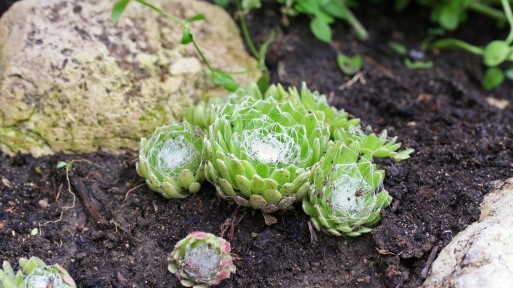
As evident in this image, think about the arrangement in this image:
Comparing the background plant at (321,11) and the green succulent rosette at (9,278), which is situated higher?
the background plant at (321,11)

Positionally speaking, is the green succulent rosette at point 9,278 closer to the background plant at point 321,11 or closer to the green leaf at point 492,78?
the background plant at point 321,11

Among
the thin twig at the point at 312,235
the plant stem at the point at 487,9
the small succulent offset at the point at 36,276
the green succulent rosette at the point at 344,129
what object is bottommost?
the small succulent offset at the point at 36,276

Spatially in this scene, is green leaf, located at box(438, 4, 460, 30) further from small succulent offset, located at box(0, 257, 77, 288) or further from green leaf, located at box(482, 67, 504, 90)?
small succulent offset, located at box(0, 257, 77, 288)

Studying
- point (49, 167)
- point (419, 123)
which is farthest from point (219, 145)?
point (419, 123)

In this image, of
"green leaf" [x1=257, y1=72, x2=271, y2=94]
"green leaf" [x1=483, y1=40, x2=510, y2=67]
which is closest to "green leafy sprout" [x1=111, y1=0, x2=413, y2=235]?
"green leaf" [x1=257, y1=72, x2=271, y2=94]

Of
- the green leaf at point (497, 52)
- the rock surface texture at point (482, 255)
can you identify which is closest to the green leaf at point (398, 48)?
the green leaf at point (497, 52)

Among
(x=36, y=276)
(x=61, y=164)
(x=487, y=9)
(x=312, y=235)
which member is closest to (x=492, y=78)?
(x=487, y=9)

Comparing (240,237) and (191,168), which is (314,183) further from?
(191,168)
